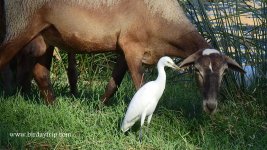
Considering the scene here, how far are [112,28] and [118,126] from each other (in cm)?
119

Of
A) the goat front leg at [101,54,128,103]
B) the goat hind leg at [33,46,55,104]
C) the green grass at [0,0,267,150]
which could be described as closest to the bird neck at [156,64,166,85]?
the green grass at [0,0,267,150]

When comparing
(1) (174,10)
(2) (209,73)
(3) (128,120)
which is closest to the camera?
(3) (128,120)

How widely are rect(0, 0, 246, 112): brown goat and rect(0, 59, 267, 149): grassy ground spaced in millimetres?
558

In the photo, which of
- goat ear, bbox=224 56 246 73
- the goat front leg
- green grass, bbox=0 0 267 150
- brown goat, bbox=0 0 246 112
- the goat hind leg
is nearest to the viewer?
green grass, bbox=0 0 267 150

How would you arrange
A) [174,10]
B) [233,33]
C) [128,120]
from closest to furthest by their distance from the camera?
[128,120] → [174,10] → [233,33]

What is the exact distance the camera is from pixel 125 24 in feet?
19.8

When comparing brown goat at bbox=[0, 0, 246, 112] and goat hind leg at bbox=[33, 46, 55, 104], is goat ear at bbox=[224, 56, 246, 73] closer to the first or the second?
brown goat at bbox=[0, 0, 246, 112]

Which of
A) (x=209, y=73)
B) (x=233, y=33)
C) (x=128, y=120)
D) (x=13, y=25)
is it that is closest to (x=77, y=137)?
(x=128, y=120)

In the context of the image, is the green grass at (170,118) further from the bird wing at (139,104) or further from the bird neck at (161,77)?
the bird neck at (161,77)

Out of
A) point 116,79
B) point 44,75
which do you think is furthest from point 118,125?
point 44,75

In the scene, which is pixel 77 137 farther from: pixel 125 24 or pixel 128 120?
pixel 125 24

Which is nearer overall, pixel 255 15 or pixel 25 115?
pixel 25 115

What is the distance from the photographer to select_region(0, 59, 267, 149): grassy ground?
511 cm

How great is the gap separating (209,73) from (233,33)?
1363 millimetres
